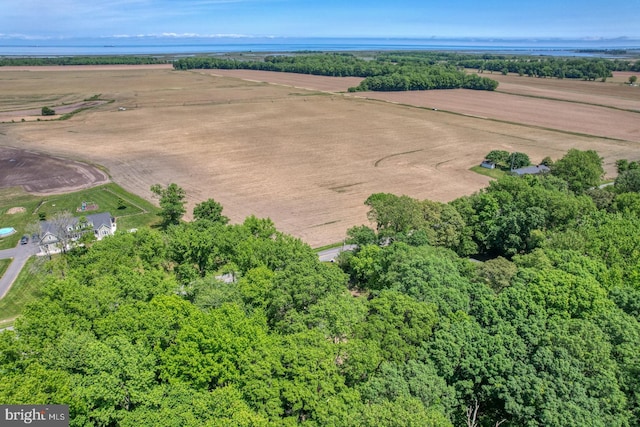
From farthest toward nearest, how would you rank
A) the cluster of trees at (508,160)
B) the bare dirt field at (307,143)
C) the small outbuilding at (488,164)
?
the small outbuilding at (488,164) → the cluster of trees at (508,160) → the bare dirt field at (307,143)

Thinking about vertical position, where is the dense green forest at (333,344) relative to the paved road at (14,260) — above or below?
above

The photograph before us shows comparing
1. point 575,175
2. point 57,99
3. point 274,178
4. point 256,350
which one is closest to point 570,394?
point 256,350

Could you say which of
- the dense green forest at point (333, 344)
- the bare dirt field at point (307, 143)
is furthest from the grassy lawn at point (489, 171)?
the dense green forest at point (333, 344)

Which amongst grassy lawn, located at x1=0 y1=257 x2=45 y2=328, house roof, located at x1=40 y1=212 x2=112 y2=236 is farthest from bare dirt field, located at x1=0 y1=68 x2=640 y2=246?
grassy lawn, located at x1=0 y1=257 x2=45 y2=328

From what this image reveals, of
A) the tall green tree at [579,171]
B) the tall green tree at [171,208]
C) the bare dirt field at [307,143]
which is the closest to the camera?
the tall green tree at [171,208]

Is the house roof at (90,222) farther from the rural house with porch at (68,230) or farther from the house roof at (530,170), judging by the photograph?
the house roof at (530,170)

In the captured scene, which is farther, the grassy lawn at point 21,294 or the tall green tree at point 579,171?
the tall green tree at point 579,171

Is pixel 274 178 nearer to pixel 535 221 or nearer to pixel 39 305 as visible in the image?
pixel 535 221

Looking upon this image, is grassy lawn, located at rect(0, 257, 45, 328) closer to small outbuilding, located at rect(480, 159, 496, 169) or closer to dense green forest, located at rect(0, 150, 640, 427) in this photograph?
dense green forest, located at rect(0, 150, 640, 427)
